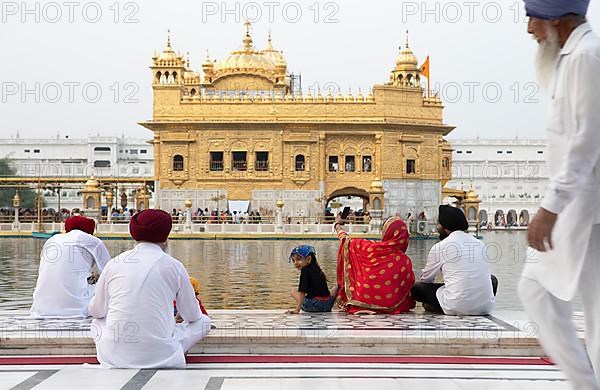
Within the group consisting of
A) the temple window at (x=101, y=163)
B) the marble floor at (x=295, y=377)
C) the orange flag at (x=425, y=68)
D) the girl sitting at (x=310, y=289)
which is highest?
the orange flag at (x=425, y=68)

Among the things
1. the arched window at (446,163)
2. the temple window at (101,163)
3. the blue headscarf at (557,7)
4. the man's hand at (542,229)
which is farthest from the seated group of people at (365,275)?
the temple window at (101,163)

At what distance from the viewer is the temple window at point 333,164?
3556 cm

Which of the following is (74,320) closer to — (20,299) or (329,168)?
(20,299)

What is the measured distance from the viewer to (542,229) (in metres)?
2.73

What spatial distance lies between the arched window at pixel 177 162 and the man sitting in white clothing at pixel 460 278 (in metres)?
29.9

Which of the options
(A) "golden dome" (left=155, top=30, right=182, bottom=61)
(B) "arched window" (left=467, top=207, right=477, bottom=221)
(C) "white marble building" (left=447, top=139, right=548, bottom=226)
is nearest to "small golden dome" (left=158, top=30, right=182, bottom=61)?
(A) "golden dome" (left=155, top=30, right=182, bottom=61)

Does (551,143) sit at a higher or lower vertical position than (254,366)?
higher

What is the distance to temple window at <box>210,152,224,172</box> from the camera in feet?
117

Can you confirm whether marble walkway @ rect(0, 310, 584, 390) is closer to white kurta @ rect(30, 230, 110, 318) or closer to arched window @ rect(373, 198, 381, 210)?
white kurta @ rect(30, 230, 110, 318)

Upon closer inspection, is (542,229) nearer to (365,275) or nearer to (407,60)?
(365,275)

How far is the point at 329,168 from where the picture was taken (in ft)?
117

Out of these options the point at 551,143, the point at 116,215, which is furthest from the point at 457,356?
the point at 116,215

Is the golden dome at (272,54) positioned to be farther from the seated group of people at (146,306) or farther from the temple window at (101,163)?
the seated group of people at (146,306)

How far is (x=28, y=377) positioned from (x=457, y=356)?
2.23 m
